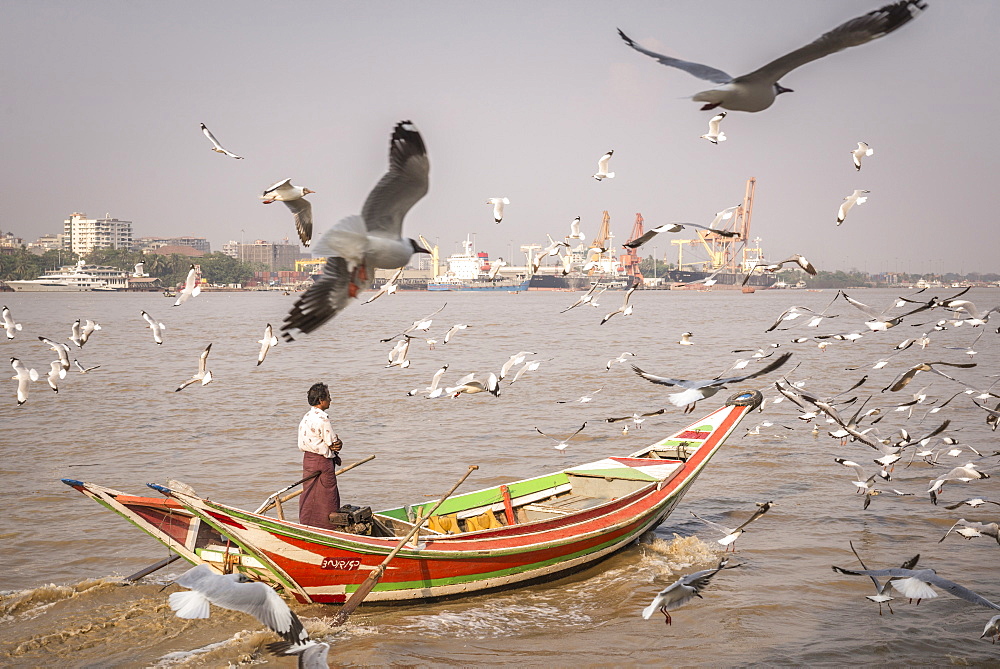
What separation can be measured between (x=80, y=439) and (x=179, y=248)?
441 feet

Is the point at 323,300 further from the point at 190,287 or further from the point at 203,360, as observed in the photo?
the point at 190,287

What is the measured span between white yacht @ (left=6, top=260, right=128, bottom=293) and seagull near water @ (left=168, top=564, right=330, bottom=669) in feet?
295

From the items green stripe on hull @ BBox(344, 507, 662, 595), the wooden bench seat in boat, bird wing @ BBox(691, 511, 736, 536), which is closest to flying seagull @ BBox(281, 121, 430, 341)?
green stripe on hull @ BBox(344, 507, 662, 595)

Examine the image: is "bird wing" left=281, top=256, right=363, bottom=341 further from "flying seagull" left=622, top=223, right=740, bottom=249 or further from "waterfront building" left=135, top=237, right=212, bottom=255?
"waterfront building" left=135, top=237, right=212, bottom=255

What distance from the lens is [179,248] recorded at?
461ft

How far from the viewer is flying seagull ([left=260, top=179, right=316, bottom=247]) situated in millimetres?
7066

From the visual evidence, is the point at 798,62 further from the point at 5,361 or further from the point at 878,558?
the point at 5,361

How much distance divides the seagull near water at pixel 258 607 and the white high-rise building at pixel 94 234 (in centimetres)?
14731

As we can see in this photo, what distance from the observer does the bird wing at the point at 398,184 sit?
541 cm

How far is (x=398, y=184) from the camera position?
545 centimetres

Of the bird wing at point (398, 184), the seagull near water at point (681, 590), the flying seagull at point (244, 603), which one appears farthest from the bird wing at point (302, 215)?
the seagull near water at point (681, 590)

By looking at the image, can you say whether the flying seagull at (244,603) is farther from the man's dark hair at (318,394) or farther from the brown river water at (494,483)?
the man's dark hair at (318,394)

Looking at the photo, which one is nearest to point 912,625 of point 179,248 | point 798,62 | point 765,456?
point 798,62

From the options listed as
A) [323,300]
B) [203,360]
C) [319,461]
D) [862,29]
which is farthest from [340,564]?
[862,29]
